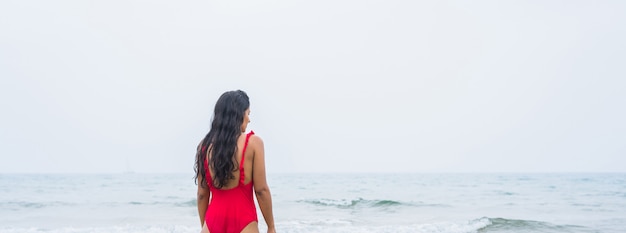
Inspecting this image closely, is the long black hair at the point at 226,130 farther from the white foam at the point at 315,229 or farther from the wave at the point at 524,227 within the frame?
the wave at the point at 524,227

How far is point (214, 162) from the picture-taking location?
311cm

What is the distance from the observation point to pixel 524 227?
12688 mm

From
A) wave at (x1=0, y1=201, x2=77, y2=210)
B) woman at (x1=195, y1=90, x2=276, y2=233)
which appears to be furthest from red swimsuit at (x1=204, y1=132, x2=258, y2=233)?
wave at (x1=0, y1=201, x2=77, y2=210)

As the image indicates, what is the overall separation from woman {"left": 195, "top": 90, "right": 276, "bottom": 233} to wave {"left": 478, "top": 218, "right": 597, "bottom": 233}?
9.67 m

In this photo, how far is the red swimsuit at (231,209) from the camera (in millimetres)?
3213

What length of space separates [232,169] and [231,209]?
0.24 metres

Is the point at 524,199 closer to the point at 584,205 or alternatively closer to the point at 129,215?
the point at 584,205

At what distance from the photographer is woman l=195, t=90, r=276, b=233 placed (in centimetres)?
310

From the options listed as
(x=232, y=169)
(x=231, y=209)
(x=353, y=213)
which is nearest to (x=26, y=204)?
(x=353, y=213)

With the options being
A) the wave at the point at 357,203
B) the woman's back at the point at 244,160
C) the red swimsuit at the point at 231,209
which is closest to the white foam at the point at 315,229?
the wave at the point at 357,203

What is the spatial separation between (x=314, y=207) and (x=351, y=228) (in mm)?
5557

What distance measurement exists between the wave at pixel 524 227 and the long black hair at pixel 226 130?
32.4ft

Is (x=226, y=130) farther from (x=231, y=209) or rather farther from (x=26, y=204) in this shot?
(x=26, y=204)

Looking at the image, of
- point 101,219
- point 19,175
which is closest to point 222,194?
point 101,219
